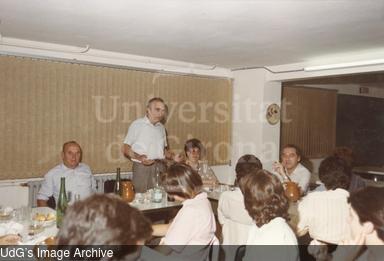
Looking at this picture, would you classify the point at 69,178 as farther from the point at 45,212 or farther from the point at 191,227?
the point at 191,227

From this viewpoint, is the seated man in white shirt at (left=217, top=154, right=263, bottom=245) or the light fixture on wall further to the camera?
the light fixture on wall

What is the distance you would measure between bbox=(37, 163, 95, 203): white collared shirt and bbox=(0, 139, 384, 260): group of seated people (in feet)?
0.03

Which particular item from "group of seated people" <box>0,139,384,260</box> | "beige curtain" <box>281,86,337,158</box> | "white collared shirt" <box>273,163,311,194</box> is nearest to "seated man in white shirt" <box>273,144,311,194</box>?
"white collared shirt" <box>273,163,311,194</box>

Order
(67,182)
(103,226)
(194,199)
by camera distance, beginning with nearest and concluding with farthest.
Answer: (103,226)
(194,199)
(67,182)

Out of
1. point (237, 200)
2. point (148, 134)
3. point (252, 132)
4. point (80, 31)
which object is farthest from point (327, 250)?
point (252, 132)

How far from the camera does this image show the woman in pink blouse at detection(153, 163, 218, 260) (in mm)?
2244

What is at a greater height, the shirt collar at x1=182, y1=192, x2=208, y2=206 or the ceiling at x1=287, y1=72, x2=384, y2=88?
the ceiling at x1=287, y1=72, x2=384, y2=88

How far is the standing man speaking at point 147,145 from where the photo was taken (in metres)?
4.70

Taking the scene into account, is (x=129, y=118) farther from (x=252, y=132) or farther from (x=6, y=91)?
(x=252, y=132)

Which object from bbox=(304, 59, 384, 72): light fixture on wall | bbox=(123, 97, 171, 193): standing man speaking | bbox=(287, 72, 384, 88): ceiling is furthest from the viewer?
bbox=(287, 72, 384, 88): ceiling

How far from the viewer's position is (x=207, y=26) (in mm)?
3492

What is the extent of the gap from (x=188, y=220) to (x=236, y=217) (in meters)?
0.72

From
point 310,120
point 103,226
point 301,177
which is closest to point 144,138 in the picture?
point 301,177

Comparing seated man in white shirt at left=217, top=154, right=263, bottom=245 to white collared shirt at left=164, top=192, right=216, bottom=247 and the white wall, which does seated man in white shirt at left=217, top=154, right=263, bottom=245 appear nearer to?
white collared shirt at left=164, top=192, right=216, bottom=247
